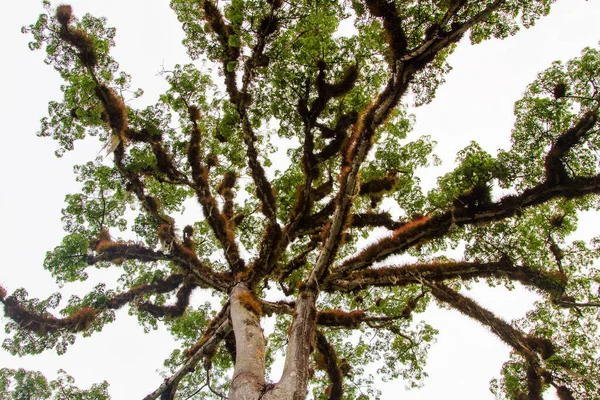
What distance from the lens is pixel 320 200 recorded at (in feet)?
39.9

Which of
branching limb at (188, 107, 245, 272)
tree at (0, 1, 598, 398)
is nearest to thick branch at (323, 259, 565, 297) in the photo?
tree at (0, 1, 598, 398)

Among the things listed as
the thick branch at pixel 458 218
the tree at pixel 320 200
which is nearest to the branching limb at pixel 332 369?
the tree at pixel 320 200

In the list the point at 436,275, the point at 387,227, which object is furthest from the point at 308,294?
the point at 387,227

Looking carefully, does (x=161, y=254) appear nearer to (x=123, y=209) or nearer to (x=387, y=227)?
(x=123, y=209)

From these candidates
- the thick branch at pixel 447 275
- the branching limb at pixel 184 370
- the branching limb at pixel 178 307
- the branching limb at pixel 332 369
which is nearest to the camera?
the branching limb at pixel 184 370

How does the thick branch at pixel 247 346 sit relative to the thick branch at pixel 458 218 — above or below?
Answer: below

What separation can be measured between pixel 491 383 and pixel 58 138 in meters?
14.5

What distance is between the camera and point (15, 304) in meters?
A: 10.7

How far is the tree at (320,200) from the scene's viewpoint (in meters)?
7.80

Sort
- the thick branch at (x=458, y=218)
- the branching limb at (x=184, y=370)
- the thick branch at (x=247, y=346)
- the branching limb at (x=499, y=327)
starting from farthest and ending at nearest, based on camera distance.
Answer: the branching limb at (x=499, y=327)
the thick branch at (x=458, y=218)
the branching limb at (x=184, y=370)
the thick branch at (x=247, y=346)

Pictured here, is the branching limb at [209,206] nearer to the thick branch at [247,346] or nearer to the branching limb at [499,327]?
the thick branch at [247,346]

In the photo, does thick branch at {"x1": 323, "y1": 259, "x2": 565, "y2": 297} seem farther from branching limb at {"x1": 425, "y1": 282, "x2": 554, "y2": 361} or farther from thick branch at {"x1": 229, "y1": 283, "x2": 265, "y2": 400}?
thick branch at {"x1": 229, "y1": 283, "x2": 265, "y2": 400}

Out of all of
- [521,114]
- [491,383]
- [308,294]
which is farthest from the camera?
[491,383]

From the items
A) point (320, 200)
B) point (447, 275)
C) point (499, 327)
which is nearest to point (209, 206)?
point (320, 200)
